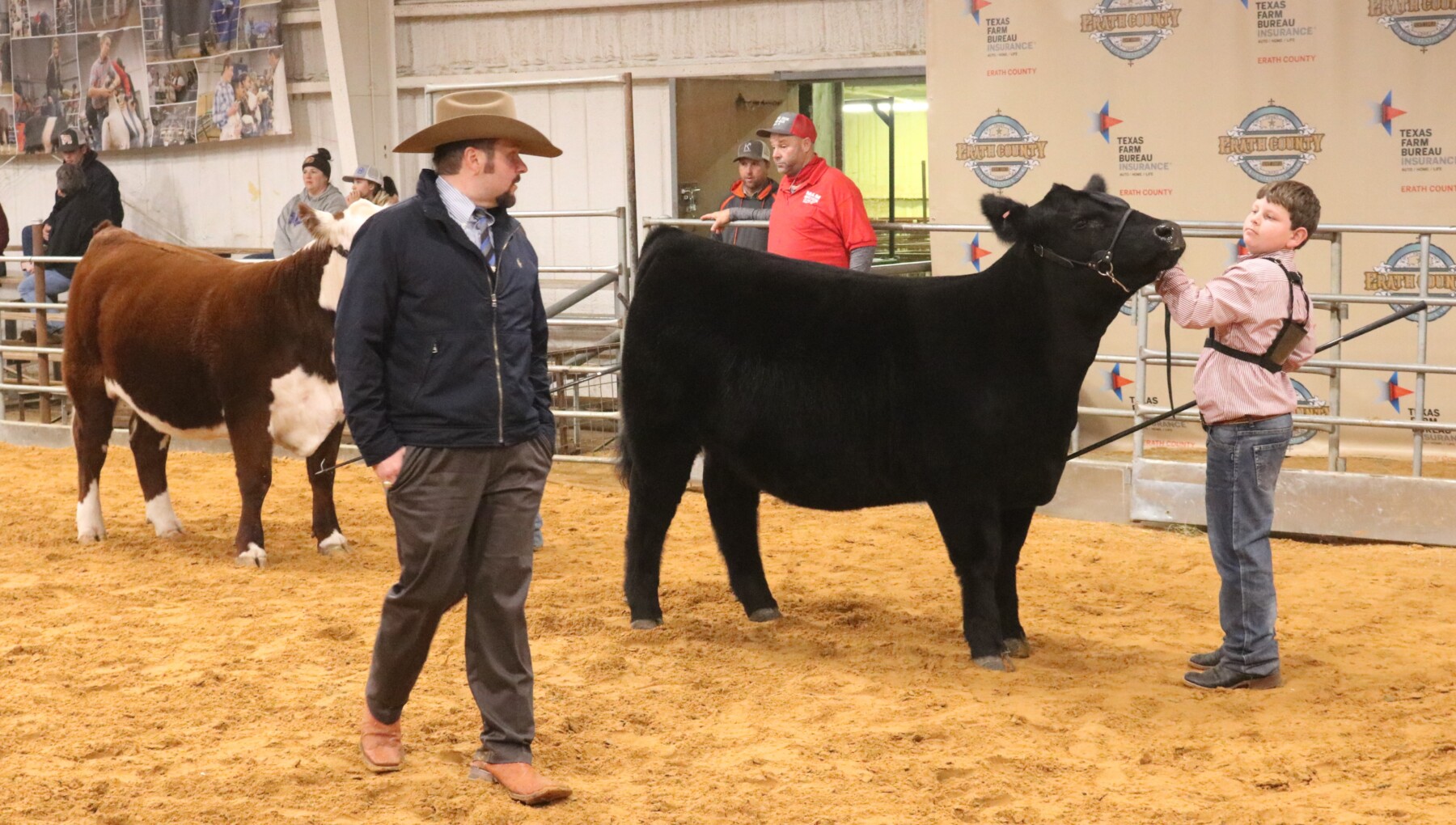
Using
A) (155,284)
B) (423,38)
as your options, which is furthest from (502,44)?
(155,284)

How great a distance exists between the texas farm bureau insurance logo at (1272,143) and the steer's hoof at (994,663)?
4.61m

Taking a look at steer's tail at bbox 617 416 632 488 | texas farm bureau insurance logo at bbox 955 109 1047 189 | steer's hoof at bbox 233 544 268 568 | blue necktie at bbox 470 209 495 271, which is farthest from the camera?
texas farm bureau insurance logo at bbox 955 109 1047 189

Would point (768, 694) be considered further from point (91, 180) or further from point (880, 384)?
point (91, 180)

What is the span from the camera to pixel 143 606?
5.81 m

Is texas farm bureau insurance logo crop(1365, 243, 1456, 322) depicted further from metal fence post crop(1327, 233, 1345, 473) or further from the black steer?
the black steer

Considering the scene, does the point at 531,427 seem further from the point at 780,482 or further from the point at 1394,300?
the point at 1394,300

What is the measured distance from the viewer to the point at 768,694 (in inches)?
181

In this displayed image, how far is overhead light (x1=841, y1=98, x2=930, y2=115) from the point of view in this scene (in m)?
13.9

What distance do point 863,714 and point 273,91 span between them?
10.9 metres

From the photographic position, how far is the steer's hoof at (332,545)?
6758 millimetres

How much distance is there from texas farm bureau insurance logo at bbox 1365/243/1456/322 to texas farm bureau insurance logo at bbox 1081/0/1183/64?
1816mm

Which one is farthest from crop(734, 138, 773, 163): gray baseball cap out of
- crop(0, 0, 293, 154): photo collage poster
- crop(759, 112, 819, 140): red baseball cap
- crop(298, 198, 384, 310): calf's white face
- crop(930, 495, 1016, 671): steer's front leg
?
crop(0, 0, 293, 154): photo collage poster

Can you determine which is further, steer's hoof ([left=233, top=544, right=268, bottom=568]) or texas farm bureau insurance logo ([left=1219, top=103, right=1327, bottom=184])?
texas farm bureau insurance logo ([left=1219, top=103, right=1327, bottom=184])

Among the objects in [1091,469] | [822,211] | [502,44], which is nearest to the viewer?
[822,211]
